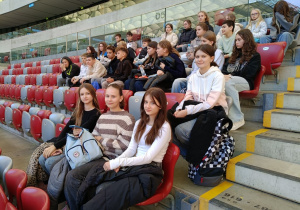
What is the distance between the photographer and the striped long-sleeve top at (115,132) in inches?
73.2

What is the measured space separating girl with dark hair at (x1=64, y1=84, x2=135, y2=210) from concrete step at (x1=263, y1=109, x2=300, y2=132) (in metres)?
1.27

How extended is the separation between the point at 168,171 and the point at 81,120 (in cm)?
108

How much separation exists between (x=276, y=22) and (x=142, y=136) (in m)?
3.22

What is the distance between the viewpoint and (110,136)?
6.38 ft

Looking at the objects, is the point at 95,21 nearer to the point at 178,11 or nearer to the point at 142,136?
the point at 178,11

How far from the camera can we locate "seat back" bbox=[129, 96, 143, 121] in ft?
7.95

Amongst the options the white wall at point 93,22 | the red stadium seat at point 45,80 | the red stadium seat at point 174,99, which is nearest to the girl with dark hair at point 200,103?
the red stadium seat at point 174,99

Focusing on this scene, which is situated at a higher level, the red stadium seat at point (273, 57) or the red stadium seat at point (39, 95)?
the red stadium seat at point (273, 57)

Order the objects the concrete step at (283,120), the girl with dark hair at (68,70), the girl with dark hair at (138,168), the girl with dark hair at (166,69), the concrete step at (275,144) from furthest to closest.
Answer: the girl with dark hair at (68,70), the girl with dark hair at (166,69), the concrete step at (283,120), the concrete step at (275,144), the girl with dark hair at (138,168)

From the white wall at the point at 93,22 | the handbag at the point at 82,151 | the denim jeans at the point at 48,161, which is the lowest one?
the denim jeans at the point at 48,161

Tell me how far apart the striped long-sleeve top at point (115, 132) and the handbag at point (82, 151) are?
120 mm

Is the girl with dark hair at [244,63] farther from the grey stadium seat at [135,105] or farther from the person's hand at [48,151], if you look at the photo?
the person's hand at [48,151]

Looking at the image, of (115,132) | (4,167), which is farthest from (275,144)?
(4,167)

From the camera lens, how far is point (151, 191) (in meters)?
1.48
